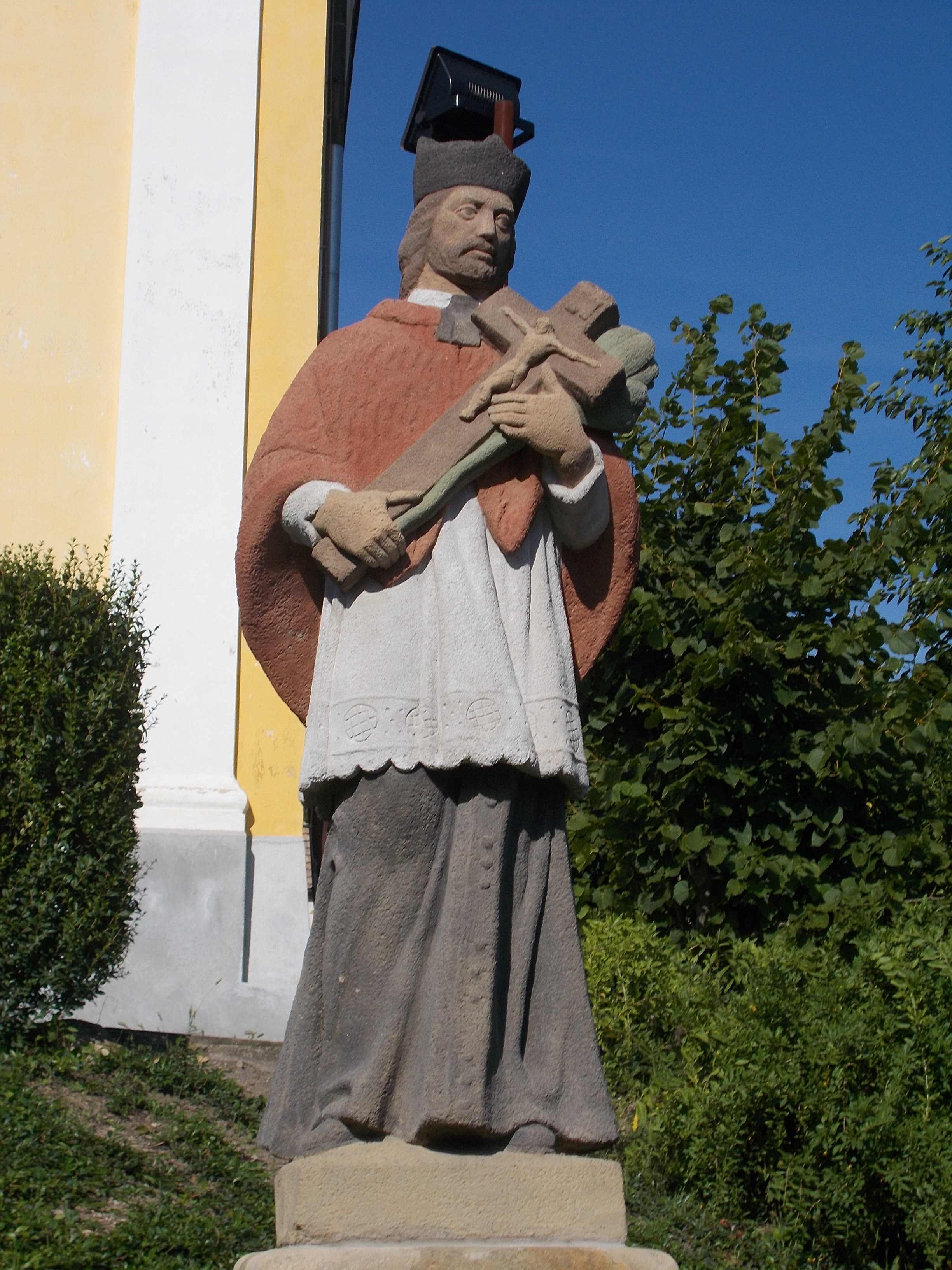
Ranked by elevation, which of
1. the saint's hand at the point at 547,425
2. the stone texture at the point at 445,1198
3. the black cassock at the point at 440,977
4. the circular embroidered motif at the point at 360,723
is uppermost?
the saint's hand at the point at 547,425

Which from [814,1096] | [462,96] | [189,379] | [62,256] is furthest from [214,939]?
[462,96]

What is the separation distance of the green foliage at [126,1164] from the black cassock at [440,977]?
124 cm

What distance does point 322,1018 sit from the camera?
9.74 feet

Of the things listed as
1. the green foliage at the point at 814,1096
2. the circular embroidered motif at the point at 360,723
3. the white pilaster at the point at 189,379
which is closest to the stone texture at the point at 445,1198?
the circular embroidered motif at the point at 360,723

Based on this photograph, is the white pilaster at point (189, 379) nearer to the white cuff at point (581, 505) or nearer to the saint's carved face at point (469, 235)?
the saint's carved face at point (469, 235)

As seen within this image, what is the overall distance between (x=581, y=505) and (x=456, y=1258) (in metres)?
1.60

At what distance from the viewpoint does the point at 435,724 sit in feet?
9.52

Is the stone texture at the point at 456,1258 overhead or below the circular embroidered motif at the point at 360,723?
below

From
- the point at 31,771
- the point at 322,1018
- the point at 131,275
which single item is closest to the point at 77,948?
the point at 31,771

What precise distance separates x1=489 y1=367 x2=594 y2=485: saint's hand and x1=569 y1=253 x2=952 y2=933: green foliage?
2.61 m

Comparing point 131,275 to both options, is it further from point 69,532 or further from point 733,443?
point 733,443

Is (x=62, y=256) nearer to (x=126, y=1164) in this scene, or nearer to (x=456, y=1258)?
(x=126, y=1164)

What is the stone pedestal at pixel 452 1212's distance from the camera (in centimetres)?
249

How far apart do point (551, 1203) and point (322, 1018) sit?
636 mm
